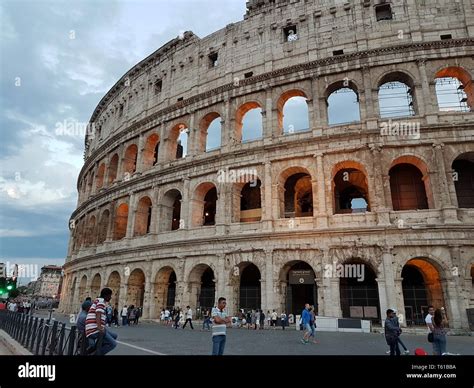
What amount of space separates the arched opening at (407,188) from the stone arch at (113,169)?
2328 centimetres

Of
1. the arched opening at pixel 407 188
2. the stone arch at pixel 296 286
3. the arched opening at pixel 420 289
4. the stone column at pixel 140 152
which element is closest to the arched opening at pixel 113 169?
the stone column at pixel 140 152

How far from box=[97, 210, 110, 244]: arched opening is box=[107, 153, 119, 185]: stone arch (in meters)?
3.17

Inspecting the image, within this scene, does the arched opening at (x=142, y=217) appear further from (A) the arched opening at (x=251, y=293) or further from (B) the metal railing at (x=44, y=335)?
(B) the metal railing at (x=44, y=335)

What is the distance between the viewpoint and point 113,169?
30.5 m

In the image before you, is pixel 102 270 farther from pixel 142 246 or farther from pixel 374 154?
pixel 374 154

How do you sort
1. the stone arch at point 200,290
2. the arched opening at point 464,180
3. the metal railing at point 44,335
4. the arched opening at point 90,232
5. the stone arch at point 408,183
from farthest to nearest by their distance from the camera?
the arched opening at point 90,232 < the stone arch at point 200,290 < the stone arch at point 408,183 < the arched opening at point 464,180 < the metal railing at point 44,335

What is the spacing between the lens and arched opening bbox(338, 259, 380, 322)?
1711 cm

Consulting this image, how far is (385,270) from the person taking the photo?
15734 millimetres

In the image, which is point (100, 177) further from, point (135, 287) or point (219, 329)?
point (219, 329)

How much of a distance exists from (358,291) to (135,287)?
15.4m

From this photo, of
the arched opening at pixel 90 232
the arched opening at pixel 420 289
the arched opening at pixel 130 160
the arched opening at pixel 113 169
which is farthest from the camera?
the arched opening at pixel 113 169

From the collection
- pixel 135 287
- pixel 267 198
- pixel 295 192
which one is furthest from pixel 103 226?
pixel 295 192

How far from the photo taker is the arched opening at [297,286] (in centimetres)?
1758

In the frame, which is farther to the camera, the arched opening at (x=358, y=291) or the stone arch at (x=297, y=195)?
the stone arch at (x=297, y=195)
